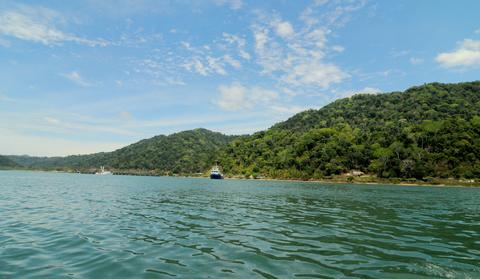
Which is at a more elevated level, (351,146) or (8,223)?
(351,146)

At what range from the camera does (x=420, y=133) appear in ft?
577

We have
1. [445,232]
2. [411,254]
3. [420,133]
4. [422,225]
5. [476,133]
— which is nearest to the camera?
[411,254]

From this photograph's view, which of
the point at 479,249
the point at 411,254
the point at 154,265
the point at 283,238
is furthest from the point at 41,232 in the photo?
the point at 479,249

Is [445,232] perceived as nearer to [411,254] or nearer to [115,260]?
[411,254]

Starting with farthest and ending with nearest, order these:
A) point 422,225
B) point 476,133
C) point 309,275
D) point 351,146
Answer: point 351,146, point 476,133, point 422,225, point 309,275

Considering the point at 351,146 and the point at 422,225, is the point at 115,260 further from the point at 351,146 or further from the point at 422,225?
the point at 351,146

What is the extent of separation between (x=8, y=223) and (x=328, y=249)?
72.3 feet

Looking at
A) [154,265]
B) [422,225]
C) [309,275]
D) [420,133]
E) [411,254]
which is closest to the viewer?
[309,275]

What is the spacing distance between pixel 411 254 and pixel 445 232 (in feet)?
30.5

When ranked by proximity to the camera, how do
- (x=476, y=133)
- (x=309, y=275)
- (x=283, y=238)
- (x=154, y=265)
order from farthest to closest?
(x=476, y=133) → (x=283, y=238) → (x=154, y=265) → (x=309, y=275)

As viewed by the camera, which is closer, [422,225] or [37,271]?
[37,271]

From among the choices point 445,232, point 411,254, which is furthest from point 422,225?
point 411,254

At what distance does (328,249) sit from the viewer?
16.8m

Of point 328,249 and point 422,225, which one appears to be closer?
point 328,249
